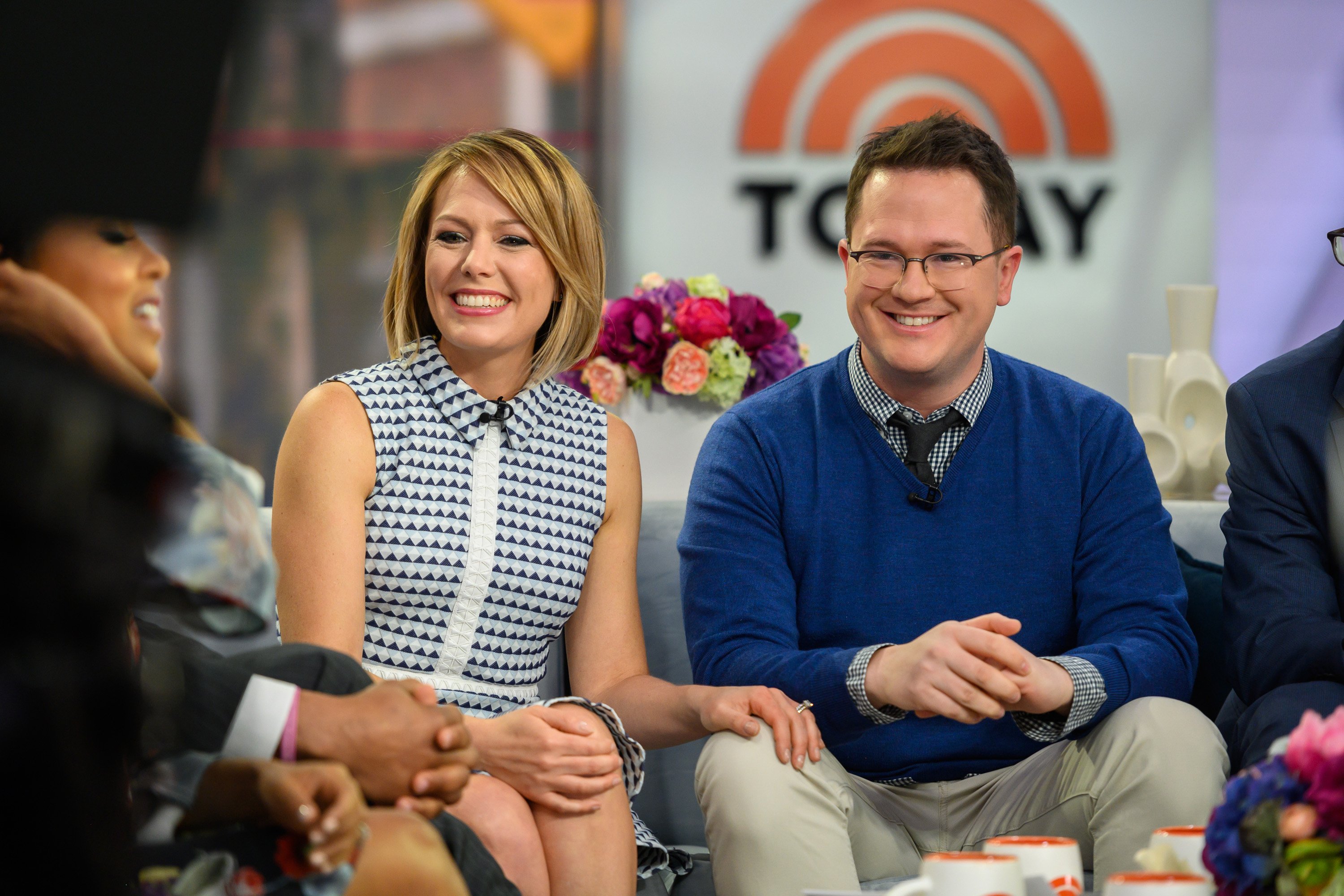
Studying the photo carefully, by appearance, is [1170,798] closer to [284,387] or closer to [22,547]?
[22,547]

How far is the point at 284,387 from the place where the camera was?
4.55 meters

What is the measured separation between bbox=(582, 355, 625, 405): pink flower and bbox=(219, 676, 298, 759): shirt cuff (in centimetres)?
145

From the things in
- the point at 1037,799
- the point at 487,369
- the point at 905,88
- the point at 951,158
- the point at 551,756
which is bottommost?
the point at 1037,799

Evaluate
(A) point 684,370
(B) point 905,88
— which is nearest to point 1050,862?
(A) point 684,370

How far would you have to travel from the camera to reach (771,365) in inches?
104

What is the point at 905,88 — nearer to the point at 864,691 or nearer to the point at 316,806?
the point at 864,691

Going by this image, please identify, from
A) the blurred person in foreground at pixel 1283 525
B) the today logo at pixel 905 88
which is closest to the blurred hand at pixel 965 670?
the blurred person in foreground at pixel 1283 525

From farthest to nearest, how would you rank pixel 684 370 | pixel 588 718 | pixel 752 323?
1. pixel 752 323
2. pixel 684 370
3. pixel 588 718

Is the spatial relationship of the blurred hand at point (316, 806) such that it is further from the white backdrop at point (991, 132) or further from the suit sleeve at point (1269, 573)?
the white backdrop at point (991, 132)

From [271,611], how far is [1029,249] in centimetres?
396

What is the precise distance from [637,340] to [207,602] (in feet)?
5.30

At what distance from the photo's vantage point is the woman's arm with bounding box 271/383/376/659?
1.70 meters

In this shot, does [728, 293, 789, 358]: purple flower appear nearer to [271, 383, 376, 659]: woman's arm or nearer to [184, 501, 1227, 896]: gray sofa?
[184, 501, 1227, 896]: gray sofa

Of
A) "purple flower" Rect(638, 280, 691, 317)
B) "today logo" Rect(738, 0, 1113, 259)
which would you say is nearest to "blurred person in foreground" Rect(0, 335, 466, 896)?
"purple flower" Rect(638, 280, 691, 317)
